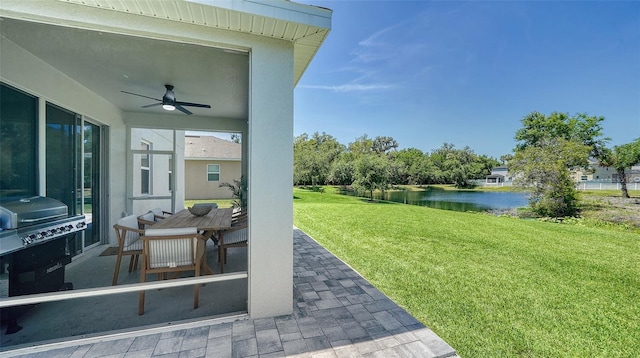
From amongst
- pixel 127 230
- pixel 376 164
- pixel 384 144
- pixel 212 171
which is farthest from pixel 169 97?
pixel 384 144

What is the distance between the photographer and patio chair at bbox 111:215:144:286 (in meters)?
2.73

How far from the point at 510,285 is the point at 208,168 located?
1284cm

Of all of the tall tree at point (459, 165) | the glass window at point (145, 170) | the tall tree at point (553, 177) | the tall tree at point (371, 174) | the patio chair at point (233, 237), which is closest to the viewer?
the patio chair at point (233, 237)

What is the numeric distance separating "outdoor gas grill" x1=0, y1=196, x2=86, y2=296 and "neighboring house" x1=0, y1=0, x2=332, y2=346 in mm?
414

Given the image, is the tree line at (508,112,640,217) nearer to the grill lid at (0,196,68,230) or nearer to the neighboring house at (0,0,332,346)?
the neighboring house at (0,0,332,346)

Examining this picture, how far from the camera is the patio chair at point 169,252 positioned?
92.4 inches

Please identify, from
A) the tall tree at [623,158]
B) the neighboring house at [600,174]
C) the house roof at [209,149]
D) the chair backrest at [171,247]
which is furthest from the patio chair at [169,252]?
the tall tree at [623,158]

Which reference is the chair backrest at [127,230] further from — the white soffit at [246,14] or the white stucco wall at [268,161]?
the white soffit at [246,14]

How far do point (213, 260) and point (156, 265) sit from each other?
1516 millimetres

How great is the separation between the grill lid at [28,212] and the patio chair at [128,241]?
0.51 meters

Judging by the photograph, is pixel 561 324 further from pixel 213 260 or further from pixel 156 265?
pixel 213 260

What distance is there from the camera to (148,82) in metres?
3.60

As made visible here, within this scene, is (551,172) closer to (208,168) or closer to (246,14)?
(246,14)

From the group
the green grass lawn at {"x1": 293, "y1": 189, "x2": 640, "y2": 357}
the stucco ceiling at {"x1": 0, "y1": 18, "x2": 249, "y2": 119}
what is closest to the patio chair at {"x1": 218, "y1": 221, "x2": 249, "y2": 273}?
the green grass lawn at {"x1": 293, "y1": 189, "x2": 640, "y2": 357}
